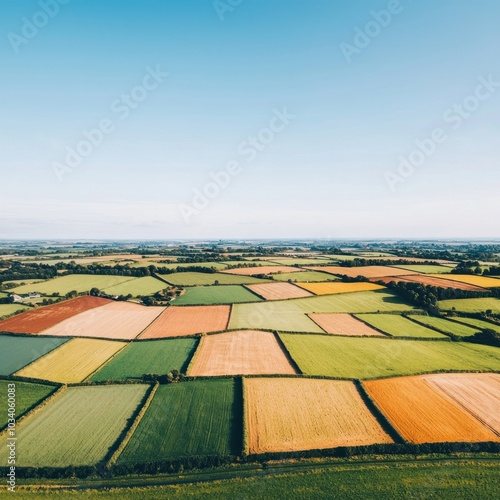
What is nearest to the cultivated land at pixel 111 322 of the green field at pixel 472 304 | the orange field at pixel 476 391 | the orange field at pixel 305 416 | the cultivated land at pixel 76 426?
the cultivated land at pixel 76 426

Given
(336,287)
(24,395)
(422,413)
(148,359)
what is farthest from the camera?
(336,287)

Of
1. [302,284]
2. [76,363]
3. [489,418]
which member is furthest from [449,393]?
[302,284]

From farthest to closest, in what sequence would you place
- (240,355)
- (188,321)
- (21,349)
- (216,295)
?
(216,295) → (188,321) → (21,349) → (240,355)

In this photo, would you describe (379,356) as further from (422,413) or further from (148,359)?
(148,359)

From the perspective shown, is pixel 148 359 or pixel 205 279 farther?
pixel 205 279

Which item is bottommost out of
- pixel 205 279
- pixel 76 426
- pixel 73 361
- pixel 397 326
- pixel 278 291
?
pixel 76 426

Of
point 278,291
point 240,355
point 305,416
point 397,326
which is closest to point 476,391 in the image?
point 305,416

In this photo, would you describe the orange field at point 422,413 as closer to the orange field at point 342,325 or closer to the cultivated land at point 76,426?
the orange field at point 342,325
